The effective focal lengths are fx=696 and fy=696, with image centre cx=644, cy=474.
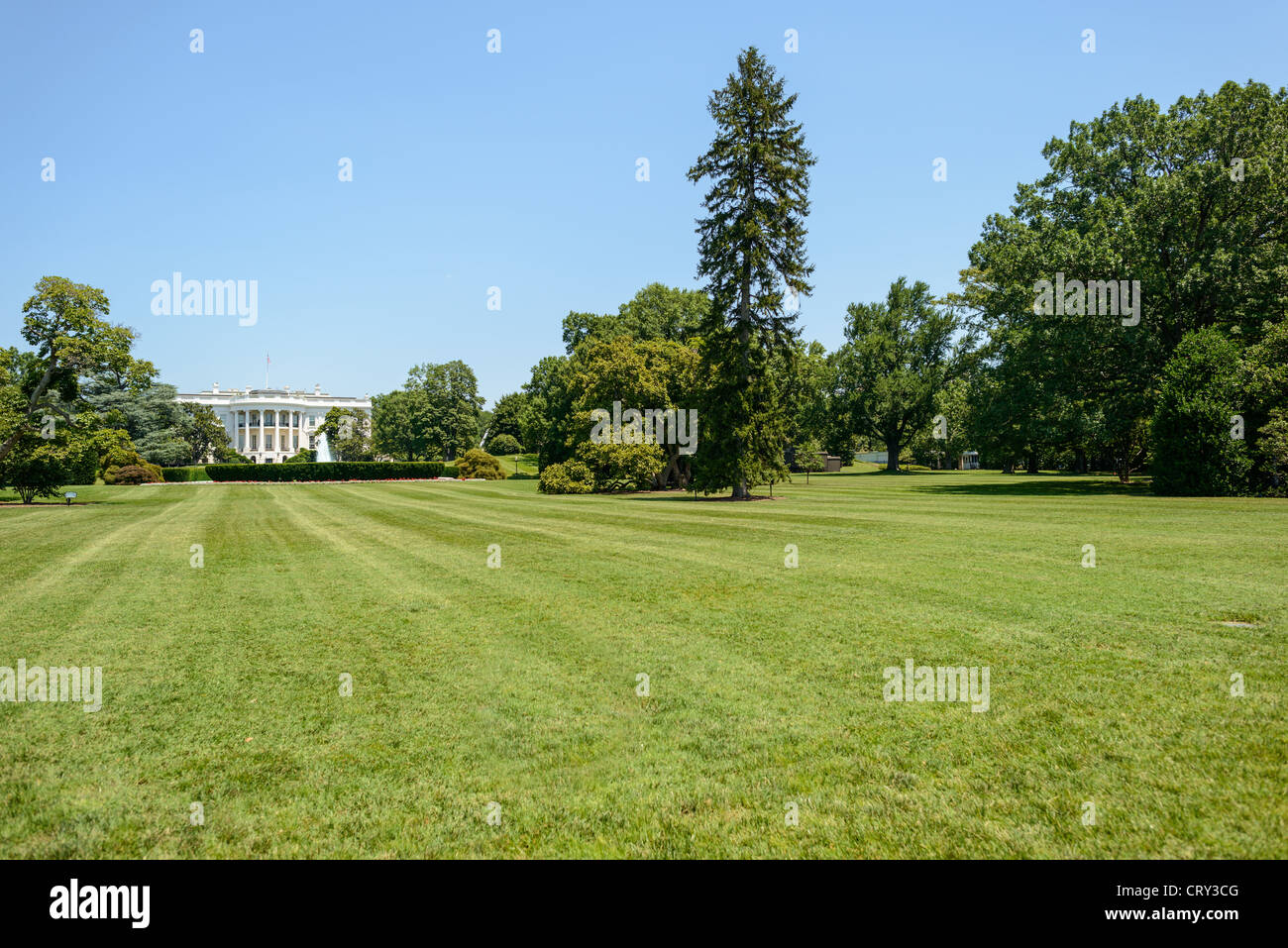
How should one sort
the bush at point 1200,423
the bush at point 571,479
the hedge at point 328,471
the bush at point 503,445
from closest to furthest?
the bush at point 1200,423 < the bush at point 571,479 < the hedge at point 328,471 < the bush at point 503,445

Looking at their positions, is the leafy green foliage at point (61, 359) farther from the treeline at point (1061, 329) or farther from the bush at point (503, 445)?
the bush at point (503, 445)

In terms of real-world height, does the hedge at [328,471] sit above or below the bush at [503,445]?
below

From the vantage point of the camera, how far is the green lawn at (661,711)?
14.1ft

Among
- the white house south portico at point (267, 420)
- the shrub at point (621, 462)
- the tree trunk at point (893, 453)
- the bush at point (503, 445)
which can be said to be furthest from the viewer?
the white house south portico at point (267, 420)

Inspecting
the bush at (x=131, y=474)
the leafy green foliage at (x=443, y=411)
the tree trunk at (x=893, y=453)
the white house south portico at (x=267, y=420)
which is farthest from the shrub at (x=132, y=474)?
the tree trunk at (x=893, y=453)

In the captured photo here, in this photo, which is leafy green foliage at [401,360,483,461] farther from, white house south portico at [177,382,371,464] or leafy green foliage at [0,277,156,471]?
leafy green foliage at [0,277,156,471]

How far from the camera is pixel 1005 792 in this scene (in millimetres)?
4633

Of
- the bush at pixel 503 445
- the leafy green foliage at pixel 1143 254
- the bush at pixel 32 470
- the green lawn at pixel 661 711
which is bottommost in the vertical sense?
the green lawn at pixel 661 711

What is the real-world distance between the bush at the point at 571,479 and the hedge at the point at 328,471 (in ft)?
129

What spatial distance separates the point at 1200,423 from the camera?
28.7 meters

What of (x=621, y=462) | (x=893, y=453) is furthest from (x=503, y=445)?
(x=621, y=462)

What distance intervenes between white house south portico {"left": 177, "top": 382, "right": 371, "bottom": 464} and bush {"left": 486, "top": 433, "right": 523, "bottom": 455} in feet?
124

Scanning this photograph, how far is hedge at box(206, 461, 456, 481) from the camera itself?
7669 centimetres
